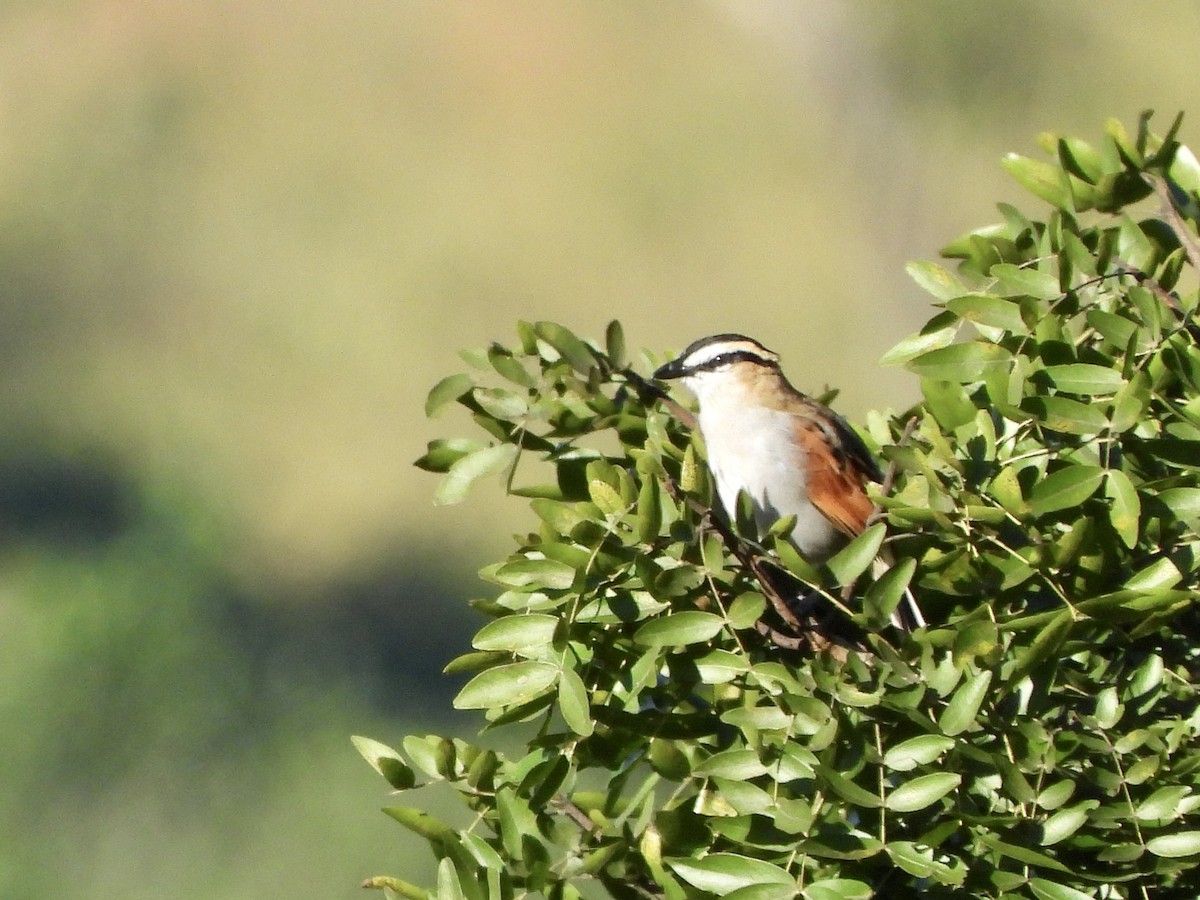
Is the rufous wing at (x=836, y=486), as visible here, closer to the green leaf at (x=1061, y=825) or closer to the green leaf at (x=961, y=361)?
the green leaf at (x=961, y=361)

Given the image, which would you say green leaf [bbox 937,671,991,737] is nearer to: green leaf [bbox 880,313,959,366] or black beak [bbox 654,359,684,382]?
green leaf [bbox 880,313,959,366]

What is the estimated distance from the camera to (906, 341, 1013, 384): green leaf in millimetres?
1522

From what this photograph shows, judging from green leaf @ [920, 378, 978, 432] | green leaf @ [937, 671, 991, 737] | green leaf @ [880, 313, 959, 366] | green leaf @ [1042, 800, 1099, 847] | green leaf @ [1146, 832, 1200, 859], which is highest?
green leaf @ [880, 313, 959, 366]

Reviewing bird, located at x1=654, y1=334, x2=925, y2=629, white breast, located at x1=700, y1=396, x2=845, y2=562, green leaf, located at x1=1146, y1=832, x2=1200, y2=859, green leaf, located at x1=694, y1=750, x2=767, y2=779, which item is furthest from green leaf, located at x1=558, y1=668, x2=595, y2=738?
white breast, located at x1=700, y1=396, x2=845, y2=562

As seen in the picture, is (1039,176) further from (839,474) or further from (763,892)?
(763,892)

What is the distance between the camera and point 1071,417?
1390mm

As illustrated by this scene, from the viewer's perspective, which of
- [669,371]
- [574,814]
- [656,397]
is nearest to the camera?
[574,814]

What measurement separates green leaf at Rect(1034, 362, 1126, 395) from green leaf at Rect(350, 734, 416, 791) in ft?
2.70

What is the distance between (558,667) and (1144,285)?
2.47ft

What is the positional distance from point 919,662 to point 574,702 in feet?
1.13

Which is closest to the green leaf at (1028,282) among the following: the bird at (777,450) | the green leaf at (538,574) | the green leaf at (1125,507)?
the green leaf at (1125,507)

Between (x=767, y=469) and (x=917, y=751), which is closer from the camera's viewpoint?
(x=917, y=751)

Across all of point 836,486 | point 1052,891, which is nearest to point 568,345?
point 1052,891

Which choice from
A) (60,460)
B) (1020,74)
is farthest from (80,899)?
(1020,74)
